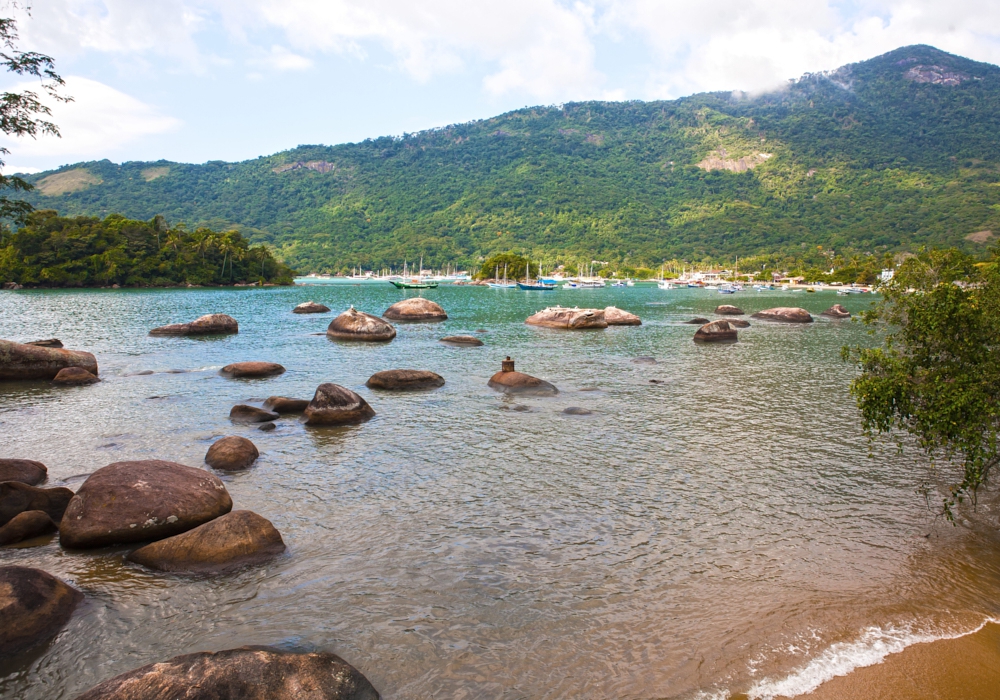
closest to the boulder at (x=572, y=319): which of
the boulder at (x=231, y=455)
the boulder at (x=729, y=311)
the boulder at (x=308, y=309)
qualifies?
the boulder at (x=729, y=311)

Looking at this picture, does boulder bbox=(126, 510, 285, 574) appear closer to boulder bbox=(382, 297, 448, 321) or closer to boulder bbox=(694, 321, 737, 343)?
boulder bbox=(694, 321, 737, 343)

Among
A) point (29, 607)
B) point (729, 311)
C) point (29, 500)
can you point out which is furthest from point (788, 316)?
point (29, 607)

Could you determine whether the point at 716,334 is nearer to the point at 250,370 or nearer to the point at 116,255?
the point at 250,370

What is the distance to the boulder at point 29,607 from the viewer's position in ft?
23.5

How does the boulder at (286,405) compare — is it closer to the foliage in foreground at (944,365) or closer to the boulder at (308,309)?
the foliage in foreground at (944,365)

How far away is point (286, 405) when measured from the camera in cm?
1969

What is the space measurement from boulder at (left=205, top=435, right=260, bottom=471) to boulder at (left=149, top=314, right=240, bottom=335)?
3280 centimetres

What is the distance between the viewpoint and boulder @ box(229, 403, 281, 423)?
18661 millimetres

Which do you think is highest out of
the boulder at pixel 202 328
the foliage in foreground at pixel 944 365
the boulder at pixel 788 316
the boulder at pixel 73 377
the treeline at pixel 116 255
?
the treeline at pixel 116 255

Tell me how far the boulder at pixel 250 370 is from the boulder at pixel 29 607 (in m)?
19.3

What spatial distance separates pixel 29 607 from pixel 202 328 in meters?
40.3

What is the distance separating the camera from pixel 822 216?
193375 mm

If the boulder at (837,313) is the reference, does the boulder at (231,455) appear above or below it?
below

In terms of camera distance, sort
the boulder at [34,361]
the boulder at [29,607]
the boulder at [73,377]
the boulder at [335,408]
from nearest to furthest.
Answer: the boulder at [29,607] < the boulder at [335,408] < the boulder at [73,377] < the boulder at [34,361]
